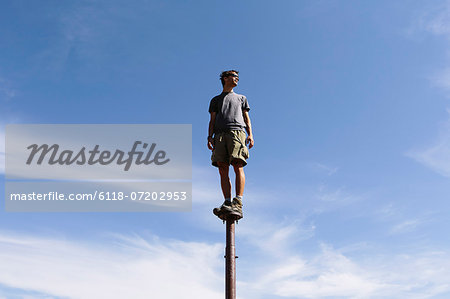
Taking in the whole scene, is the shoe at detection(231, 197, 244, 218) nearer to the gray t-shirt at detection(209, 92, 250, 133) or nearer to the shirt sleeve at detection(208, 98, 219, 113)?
the gray t-shirt at detection(209, 92, 250, 133)

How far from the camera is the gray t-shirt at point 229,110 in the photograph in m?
9.43

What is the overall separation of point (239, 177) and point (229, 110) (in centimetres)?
163

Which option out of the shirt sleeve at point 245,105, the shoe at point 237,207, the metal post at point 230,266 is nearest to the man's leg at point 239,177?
the shoe at point 237,207

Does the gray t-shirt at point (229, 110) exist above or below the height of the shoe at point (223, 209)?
above

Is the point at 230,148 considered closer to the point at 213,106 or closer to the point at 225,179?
the point at 225,179

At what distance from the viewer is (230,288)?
7.83 meters

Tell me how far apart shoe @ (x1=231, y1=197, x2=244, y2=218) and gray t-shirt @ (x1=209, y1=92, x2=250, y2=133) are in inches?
66.7

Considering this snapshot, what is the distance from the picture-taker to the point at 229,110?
31.4 ft

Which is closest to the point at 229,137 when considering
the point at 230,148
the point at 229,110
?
the point at 230,148

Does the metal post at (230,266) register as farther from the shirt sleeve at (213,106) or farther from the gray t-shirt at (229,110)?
the shirt sleeve at (213,106)

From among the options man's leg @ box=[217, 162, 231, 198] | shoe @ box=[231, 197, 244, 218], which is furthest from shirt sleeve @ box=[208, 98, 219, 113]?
shoe @ box=[231, 197, 244, 218]

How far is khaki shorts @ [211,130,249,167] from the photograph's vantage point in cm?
909

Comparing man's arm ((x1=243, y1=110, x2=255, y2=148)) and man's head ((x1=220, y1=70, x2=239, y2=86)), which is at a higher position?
man's head ((x1=220, y1=70, x2=239, y2=86))

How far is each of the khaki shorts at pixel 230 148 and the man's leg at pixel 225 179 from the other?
12 centimetres
